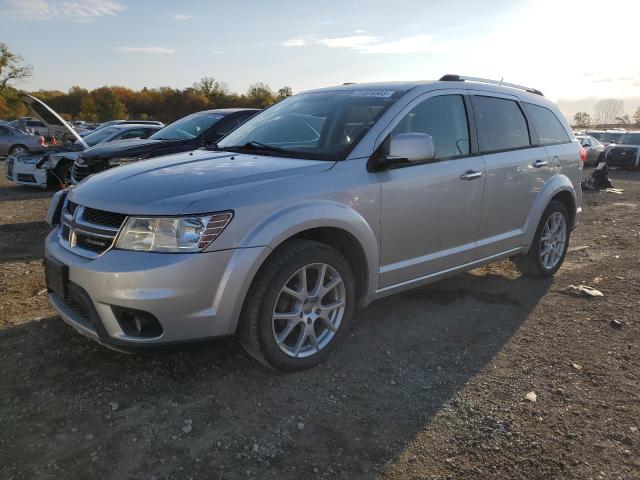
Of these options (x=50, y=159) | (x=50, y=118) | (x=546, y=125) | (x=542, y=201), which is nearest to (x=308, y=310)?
(x=542, y=201)

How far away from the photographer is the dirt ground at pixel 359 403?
2432mm

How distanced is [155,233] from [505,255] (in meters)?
3.23

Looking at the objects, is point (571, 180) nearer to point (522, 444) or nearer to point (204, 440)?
point (522, 444)

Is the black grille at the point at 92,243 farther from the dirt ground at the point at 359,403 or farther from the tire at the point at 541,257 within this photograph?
the tire at the point at 541,257

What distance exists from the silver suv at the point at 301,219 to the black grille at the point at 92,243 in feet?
0.03

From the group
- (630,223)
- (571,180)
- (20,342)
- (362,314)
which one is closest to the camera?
(20,342)

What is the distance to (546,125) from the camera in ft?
16.8

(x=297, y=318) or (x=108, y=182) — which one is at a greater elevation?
(x=108, y=182)

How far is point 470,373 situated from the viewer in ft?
10.9

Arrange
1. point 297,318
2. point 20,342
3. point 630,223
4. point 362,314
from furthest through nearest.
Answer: point 630,223 → point 362,314 → point 20,342 → point 297,318

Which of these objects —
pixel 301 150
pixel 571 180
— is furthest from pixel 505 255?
pixel 301 150

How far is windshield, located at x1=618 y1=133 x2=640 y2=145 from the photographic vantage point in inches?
850

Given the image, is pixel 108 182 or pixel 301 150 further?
pixel 301 150

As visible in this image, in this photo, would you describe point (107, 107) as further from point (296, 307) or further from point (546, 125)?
point (296, 307)
